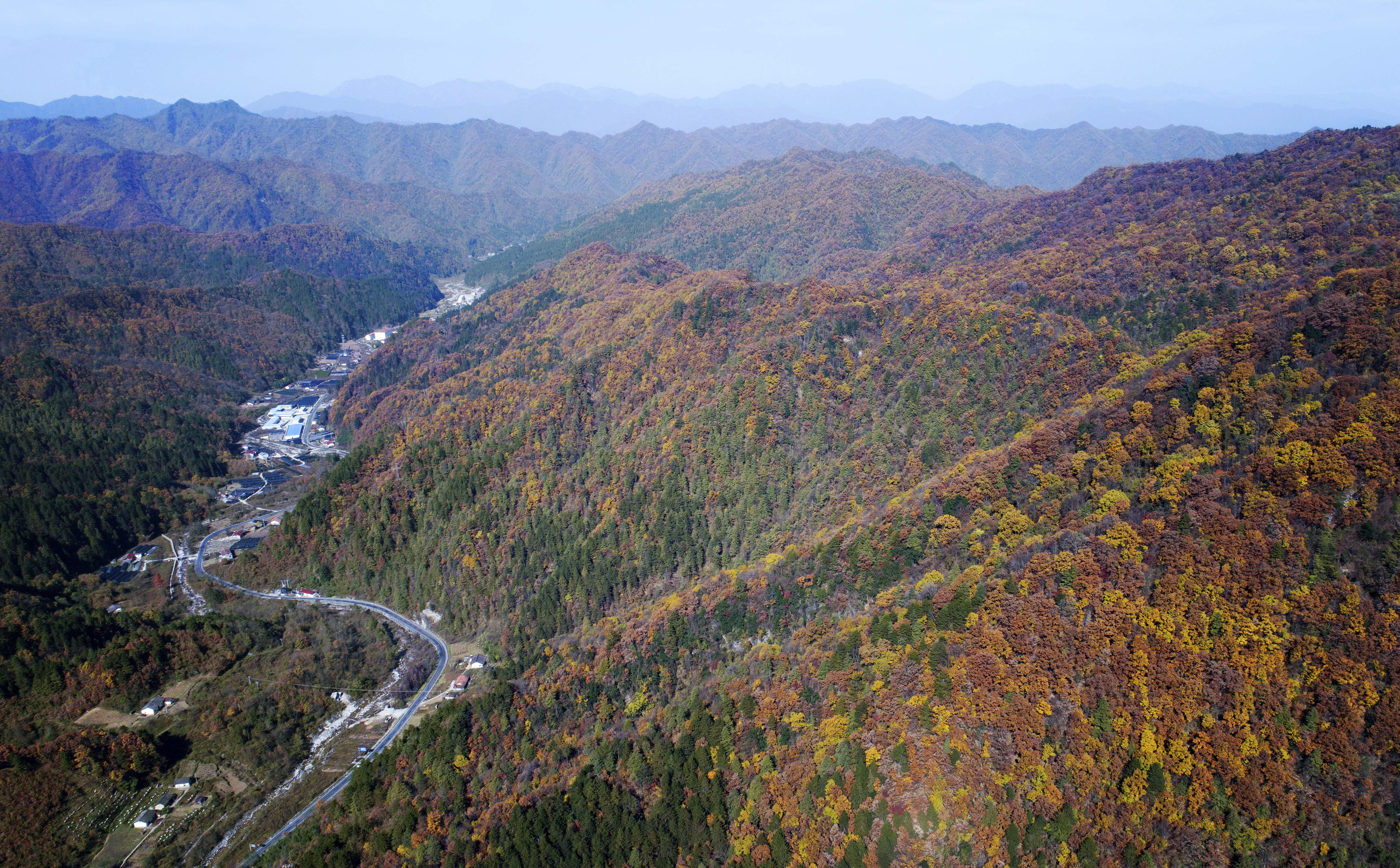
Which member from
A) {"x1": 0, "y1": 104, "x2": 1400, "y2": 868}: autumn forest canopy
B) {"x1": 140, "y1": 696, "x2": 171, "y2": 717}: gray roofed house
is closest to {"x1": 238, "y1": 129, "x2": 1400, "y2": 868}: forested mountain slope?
{"x1": 0, "y1": 104, "x2": 1400, "y2": 868}: autumn forest canopy

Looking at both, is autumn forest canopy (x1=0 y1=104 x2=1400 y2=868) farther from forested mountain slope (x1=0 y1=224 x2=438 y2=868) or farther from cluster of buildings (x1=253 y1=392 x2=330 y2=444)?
cluster of buildings (x1=253 y1=392 x2=330 y2=444)

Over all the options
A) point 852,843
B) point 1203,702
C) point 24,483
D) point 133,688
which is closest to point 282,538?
point 133,688

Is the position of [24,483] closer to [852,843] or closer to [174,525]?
[174,525]

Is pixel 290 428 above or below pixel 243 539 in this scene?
above

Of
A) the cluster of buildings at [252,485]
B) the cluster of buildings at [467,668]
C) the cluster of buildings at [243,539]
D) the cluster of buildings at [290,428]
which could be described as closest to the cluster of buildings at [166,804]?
the cluster of buildings at [467,668]

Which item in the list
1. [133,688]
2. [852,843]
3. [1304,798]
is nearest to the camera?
[1304,798]

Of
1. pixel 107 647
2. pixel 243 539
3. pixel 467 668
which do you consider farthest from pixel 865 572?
pixel 243 539

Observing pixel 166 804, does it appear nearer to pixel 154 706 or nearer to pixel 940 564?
pixel 154 706
